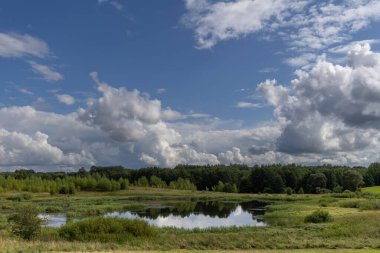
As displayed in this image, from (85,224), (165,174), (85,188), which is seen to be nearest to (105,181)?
(85,188)

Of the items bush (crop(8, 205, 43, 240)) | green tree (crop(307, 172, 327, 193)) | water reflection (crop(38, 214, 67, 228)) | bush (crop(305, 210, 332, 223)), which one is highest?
green tree (crop(307, 172, 327, 193))

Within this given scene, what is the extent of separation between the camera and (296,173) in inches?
5468

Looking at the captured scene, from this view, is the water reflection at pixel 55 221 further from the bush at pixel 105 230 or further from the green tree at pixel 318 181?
the green tree at pixel 318 181

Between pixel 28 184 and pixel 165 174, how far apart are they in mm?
→ 57036

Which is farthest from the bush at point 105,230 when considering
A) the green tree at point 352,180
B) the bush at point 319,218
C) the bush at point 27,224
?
the green tree at point 352,180

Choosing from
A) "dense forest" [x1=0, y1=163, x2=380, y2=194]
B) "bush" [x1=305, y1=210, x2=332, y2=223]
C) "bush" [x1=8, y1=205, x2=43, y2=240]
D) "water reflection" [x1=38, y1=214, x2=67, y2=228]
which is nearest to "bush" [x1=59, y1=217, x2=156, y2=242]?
A: "bush" [x1=8, y1=205, x2=43, y2=240]

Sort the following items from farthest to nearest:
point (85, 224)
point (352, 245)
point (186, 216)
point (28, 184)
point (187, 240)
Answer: point (28, 184), point (186, 216), point (85, 224), point (187, 240), point (352, 245)

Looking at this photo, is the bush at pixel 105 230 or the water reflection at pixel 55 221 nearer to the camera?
the bush at pixel 105 230

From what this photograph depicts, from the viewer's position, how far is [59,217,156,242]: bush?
31.5 m

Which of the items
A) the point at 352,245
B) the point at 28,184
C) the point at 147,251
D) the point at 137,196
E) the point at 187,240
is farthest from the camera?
the point at 28,184

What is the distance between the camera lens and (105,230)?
32.5 m

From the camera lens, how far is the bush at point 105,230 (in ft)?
104

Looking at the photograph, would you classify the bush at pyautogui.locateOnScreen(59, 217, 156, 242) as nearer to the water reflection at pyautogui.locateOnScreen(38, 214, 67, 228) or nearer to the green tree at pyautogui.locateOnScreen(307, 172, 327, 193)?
the water reflection at pyautogui.locateOnScreen(38, 214, 67, 228)

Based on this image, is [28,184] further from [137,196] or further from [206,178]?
[206,178]
